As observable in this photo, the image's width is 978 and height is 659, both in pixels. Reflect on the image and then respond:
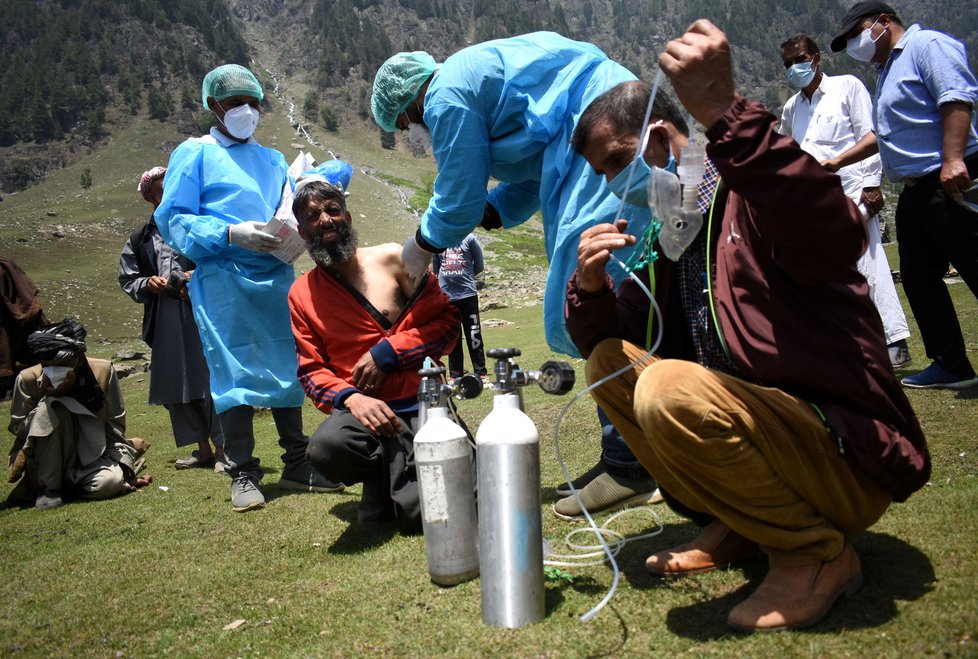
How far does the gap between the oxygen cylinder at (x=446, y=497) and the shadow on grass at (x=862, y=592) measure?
605 millimetres

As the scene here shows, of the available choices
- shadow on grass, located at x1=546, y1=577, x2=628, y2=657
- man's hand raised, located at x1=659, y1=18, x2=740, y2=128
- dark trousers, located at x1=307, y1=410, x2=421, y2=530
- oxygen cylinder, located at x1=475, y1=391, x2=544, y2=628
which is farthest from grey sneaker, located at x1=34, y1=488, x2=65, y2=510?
man's hand raised, located at x1=659, y1=18, x2=740, y2=128

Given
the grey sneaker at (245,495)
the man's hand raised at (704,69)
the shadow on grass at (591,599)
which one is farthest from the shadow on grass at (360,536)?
the man's hand raised at (704,69)

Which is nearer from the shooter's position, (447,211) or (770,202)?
(770,202)

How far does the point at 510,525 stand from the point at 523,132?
208cm

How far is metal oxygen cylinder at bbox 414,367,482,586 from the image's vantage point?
8.98 feet

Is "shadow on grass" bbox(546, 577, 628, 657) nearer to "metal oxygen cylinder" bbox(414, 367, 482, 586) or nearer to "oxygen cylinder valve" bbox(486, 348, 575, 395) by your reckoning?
"metal oxygen cylinder" bbox(414, 367, 482, 586)

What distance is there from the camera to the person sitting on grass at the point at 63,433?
18.6ft

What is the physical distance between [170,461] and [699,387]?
6.07 m

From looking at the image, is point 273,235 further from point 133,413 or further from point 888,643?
point 133,413

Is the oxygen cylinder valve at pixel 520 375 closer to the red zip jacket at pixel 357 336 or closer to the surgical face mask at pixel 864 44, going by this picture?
the red zip jacket at pixel 357 336

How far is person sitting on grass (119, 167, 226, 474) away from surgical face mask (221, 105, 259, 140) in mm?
1574

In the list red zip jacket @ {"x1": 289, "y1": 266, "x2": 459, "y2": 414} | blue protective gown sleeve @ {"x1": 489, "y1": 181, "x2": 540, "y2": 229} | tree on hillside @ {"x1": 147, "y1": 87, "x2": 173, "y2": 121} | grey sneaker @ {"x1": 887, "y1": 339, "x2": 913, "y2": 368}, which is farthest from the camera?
tree on hillside @ {"x1": 147, "y1": 87, "x2": 173, "y2": 121}

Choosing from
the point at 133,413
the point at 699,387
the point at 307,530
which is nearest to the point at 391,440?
the point at 307,530

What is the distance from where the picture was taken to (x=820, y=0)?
18912cm
